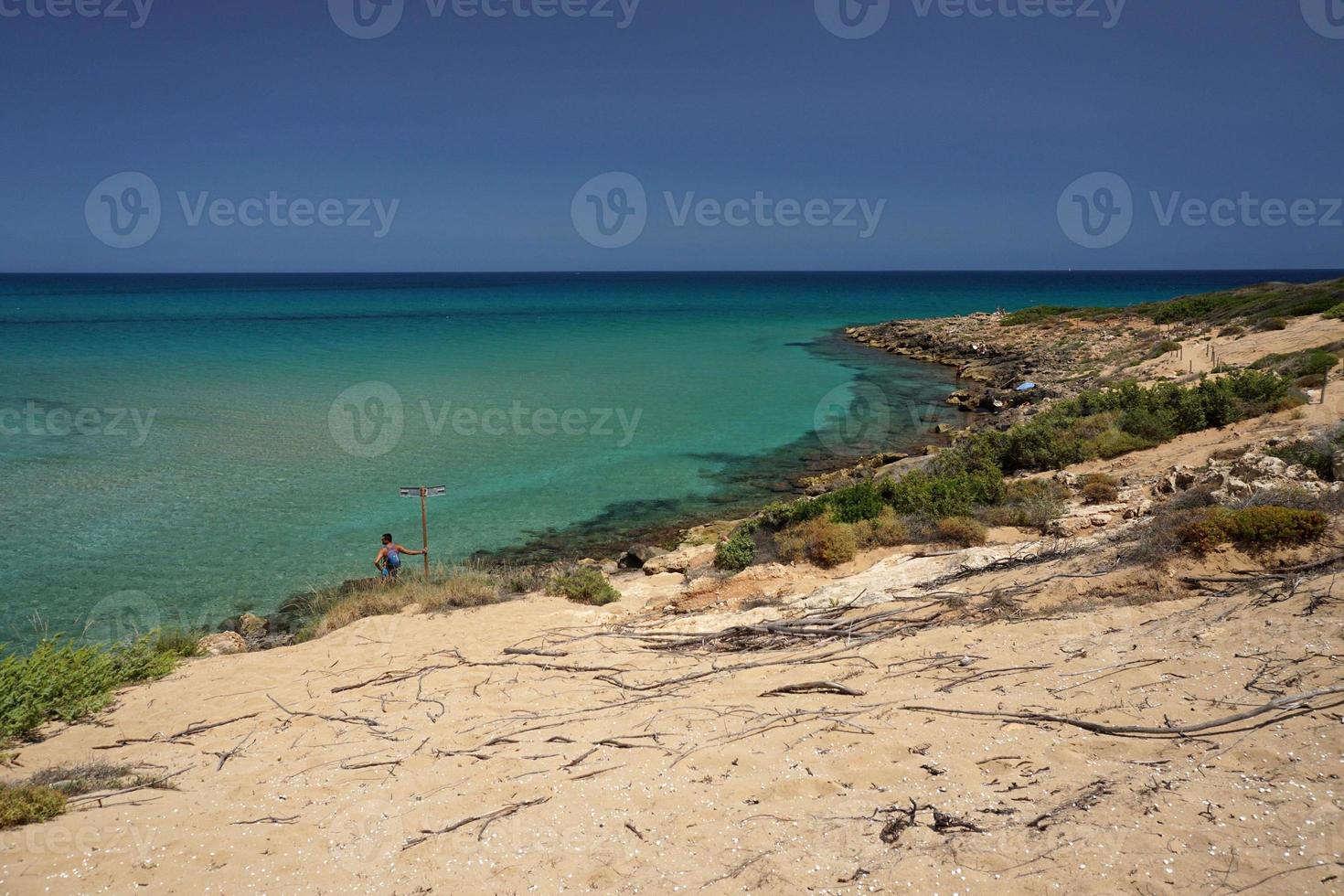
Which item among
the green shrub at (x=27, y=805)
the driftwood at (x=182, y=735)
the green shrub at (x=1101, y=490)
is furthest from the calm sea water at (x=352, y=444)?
the green shrub at (x=1101, y=490)

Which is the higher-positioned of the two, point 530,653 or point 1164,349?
point 1164,349

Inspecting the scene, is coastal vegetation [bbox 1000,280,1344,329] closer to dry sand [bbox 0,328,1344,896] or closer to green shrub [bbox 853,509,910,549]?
green shrub [bbox 853,509,910,549]

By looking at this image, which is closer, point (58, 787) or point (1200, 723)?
point (1200, 723)

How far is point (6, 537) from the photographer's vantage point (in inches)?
591

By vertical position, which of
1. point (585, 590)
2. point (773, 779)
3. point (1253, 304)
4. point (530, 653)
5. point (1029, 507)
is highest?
point (1253, 304)

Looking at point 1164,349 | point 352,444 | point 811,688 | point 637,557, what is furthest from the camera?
point 1164,349

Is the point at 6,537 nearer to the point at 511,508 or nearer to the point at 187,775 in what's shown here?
the point at 511,508

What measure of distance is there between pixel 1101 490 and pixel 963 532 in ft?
9.69

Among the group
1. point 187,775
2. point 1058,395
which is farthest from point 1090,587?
point 1058,395

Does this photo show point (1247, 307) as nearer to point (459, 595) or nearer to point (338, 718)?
point (459, 595)

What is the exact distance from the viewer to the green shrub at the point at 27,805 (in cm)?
524

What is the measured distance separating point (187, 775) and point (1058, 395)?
27.7 meters

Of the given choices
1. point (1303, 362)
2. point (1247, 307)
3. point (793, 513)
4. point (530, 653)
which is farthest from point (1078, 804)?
point (1247, 307)

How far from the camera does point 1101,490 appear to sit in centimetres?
1221
